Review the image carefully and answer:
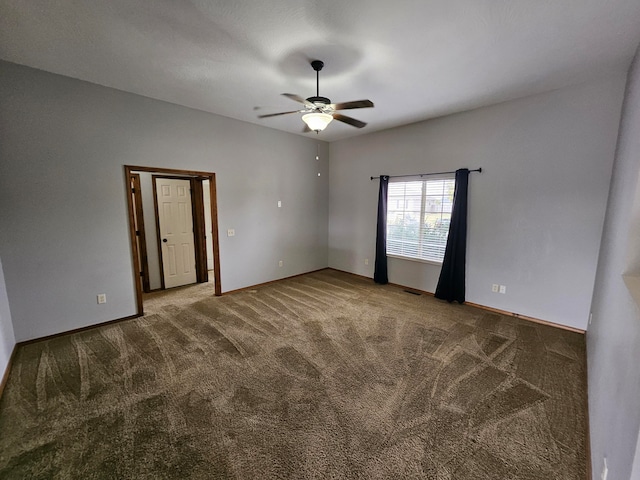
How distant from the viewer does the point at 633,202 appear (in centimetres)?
150

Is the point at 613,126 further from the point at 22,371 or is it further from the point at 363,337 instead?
the point at 22,371

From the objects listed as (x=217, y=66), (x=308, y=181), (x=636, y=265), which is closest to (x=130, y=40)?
(x=217, y=66)

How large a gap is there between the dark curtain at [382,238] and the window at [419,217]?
13 cm

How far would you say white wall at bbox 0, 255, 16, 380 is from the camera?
2.22 meters

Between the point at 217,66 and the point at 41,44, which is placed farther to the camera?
the point at 217,66

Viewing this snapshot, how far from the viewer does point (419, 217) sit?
433 centimetres

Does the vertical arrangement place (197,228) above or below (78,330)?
above

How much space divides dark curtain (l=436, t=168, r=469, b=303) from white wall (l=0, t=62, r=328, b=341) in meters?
3.36

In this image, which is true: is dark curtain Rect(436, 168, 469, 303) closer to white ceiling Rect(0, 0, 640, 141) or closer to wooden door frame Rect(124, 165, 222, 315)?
white ceiling Rect(0, 0, 640, 141)

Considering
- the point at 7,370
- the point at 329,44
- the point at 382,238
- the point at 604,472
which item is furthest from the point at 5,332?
the point at 382,238

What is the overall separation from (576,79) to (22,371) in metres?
6.12

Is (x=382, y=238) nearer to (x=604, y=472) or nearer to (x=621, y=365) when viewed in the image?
(x=621, y=365)

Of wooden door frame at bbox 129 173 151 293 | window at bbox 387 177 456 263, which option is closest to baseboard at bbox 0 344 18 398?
wooden door frame at bbox 129 173 151 293

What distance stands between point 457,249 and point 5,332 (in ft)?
16.9
